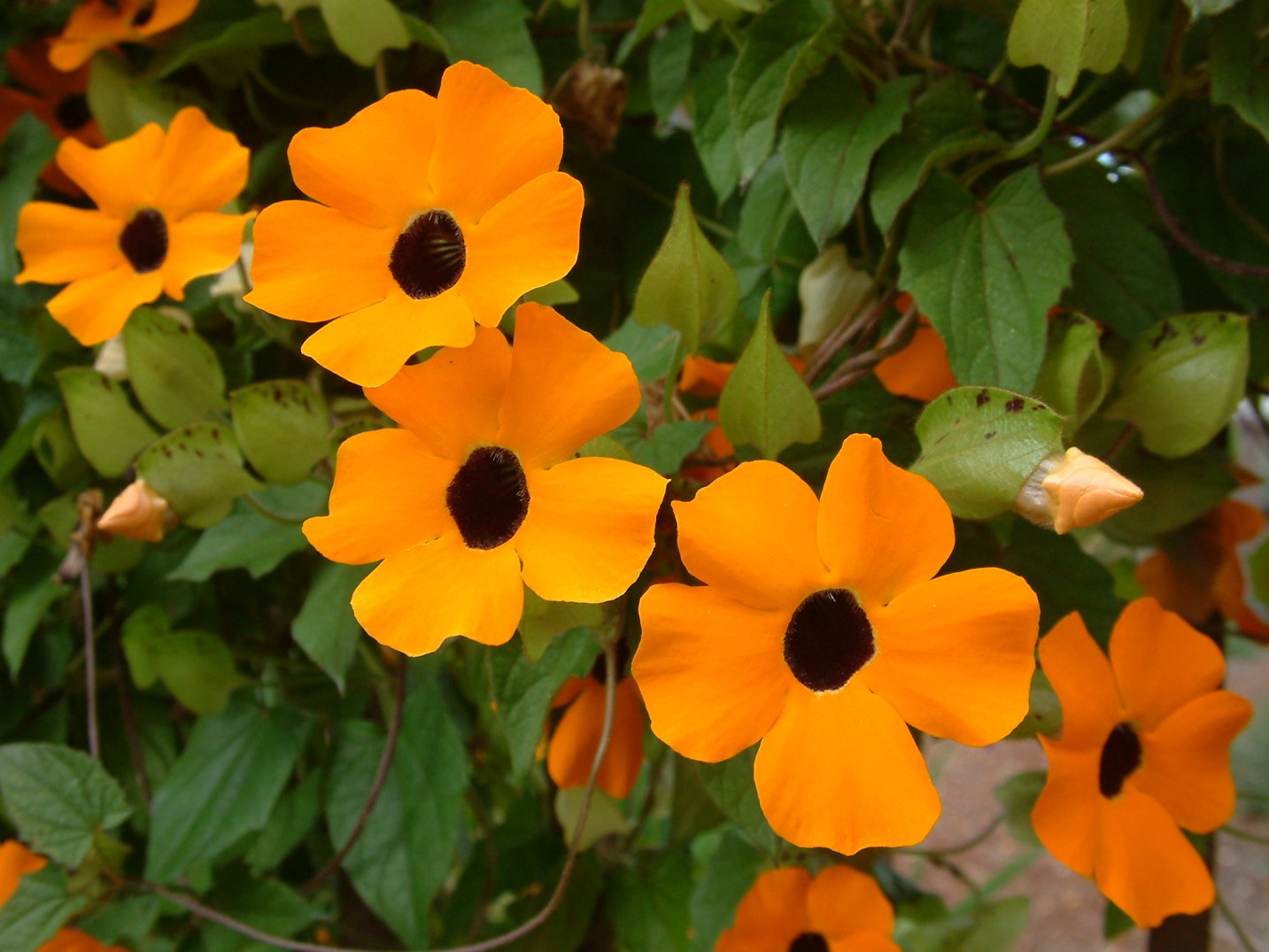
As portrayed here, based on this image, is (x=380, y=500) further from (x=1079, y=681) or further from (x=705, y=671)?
(x=1079, y=681)

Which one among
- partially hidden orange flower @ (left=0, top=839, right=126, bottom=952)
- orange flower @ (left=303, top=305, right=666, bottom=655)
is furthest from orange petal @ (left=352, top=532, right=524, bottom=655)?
partially hidden orange flower @ (left=0, top=839, right=126, bottom=952)

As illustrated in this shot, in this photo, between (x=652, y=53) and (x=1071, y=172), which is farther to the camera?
(x=652, y=53)

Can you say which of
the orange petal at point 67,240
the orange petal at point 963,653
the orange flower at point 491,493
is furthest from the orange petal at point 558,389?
the orange petal at point 67,240

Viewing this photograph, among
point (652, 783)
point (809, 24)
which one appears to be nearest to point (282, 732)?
point (652, 783)

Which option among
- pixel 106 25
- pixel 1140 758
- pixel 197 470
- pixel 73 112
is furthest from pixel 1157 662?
pixel 73 112

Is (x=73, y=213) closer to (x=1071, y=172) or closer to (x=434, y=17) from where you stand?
(x=434, y=17)
